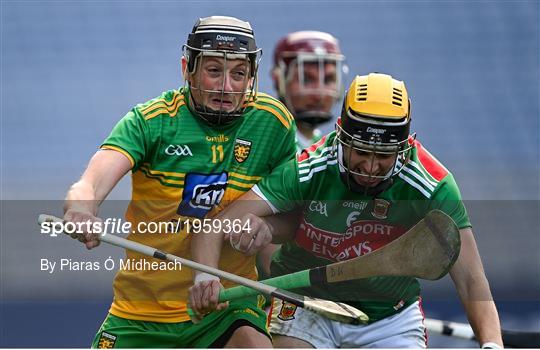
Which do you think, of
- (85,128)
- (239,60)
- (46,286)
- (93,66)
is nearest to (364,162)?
(239,60)

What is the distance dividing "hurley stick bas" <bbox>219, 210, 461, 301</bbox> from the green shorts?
148 mm

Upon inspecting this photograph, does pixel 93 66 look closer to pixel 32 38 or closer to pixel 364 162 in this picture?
pixel 32 38

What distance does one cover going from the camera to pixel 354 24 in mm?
8773

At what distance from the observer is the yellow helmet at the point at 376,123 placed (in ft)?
12.0

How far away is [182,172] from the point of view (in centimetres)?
392

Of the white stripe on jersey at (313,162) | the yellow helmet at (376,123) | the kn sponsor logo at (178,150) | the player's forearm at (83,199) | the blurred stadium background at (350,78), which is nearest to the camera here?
the player's forearm at (83,199)

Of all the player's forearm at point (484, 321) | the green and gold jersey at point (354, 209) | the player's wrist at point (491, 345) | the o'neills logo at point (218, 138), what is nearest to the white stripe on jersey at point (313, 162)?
the green and gold jersey at point (354, 209)

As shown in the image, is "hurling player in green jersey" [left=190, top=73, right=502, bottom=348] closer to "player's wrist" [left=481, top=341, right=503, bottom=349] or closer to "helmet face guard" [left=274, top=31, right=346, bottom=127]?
"player's wrist" [left=481, top=341, right=503, bottom=349]

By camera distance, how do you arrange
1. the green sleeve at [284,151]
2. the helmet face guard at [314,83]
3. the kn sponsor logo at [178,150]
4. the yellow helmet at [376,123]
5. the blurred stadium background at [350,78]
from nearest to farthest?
the yellow helmet at [376,123] → the kn sponsor logo at [178,150] → the green sleeve at [284,151] → the helmet face guard at [314,83] → the blurred stadium background at [350,78]

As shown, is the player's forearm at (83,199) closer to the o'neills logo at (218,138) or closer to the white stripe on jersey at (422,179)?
the o'neills logo at (218,138)

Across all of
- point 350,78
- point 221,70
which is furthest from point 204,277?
point 350,78

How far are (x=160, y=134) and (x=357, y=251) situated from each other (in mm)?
778

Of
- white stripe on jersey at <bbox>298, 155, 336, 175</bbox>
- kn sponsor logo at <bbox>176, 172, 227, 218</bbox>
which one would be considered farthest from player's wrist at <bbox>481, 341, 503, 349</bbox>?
kn sponsor logo at <bbox>176, 172, 227, 218</bbox>

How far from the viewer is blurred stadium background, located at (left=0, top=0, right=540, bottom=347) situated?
716 centimetres
